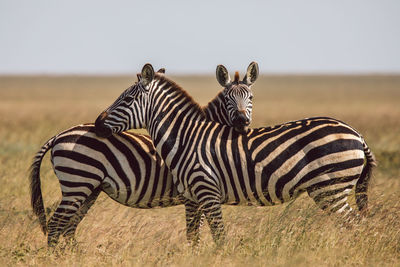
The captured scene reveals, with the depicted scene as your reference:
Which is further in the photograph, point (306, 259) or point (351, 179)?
point (351, 179)

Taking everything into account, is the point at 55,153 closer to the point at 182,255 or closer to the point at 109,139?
the point at 109,139

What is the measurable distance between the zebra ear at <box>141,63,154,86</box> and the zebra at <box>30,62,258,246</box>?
2.40 feet

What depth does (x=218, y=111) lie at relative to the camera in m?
7.88

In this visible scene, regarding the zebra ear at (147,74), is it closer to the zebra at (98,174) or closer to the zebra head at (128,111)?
the zebra head at (128,111)

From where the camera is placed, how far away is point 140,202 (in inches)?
291

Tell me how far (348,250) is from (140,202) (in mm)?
2595

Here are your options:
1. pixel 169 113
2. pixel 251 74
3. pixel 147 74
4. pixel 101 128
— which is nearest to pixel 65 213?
pixel 101 128

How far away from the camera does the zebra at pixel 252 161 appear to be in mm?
6816

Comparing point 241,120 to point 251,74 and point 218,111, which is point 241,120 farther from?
point 251,74

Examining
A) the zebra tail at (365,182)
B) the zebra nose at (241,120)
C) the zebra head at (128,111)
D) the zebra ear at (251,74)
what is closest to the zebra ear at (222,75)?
the zebra ear at (251,74)

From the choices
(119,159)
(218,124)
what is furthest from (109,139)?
(218,124)

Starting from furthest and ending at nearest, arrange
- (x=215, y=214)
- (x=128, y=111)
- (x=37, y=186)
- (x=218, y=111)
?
(x=218, y=111) < (x=37, y=186) < (x=128, y=111) < (x=215, y=214)

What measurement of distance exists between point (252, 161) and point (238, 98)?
96 cm

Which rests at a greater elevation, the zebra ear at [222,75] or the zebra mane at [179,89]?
the zebra ear at [222,75]
